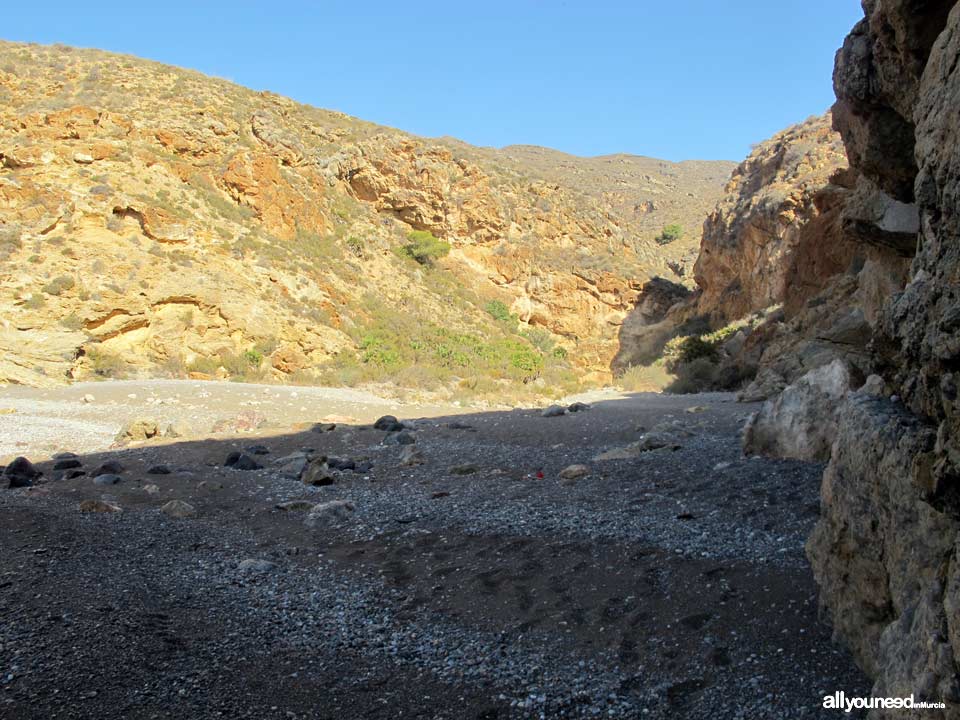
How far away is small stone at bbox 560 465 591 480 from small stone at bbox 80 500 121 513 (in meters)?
3.96

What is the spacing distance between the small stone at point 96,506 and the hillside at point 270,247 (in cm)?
1138

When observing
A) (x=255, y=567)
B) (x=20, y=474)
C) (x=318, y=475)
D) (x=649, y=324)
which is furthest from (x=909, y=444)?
(x=649, y=324)

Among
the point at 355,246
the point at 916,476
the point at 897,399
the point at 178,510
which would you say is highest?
the point at 355,246

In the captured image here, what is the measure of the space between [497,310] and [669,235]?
2160 cm

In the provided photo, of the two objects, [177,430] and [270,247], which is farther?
[270,247]

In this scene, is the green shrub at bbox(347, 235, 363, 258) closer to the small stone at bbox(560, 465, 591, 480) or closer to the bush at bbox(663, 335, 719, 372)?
the bush at bbox(663, 335, 719, 372)

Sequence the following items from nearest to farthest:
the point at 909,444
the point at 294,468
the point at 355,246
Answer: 1. the point at 909,444
2. the point at 294,468
3. the point at 355,246

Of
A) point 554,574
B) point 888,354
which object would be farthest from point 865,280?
point 554,574

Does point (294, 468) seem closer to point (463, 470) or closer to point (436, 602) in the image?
point (463, 470)

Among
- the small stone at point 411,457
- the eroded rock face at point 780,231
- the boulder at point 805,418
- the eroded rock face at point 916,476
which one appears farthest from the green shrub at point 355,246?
the eroded rock face at point 916,476

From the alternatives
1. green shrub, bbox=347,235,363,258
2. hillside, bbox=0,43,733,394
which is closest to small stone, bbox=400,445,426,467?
hillside, bbox=0,43,733,394

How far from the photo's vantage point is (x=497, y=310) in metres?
31.7

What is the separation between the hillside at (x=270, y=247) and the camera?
59.1 ft

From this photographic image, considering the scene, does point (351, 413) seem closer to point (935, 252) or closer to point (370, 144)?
point (935, 252)
